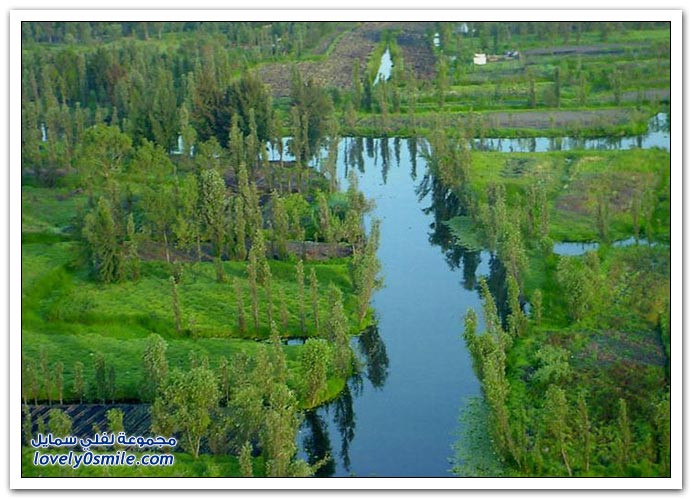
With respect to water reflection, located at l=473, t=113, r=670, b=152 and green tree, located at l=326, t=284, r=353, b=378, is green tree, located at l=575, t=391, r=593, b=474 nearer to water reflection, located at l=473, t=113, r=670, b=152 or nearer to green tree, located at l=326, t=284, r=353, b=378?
green tree, located at l=326, t=284, r=353, b=378

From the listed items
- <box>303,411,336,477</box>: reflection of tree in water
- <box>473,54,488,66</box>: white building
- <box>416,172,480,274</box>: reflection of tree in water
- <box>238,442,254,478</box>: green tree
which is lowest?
<box>303,411,336,477</box>: reflection of tree in water

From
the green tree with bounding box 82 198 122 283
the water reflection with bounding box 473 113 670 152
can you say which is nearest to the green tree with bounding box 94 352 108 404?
the green tree with bounding box 82 198 122 283

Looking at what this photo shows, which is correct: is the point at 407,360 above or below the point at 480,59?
below

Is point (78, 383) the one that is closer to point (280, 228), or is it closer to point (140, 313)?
point (140, 313)

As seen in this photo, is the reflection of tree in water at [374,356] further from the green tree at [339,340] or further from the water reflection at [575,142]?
the water reflection at [575,142]

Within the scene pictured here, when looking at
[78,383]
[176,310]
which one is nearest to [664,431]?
[176,310]
